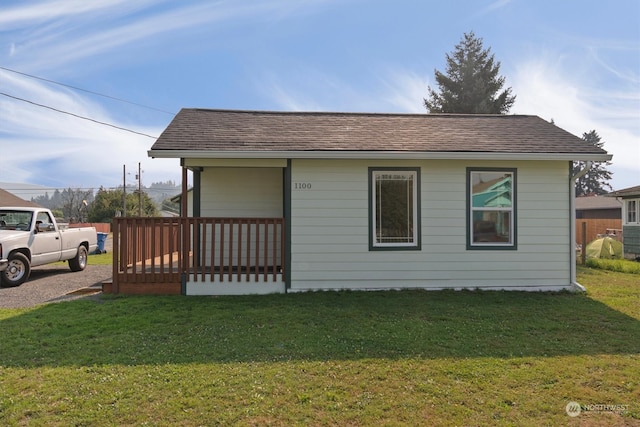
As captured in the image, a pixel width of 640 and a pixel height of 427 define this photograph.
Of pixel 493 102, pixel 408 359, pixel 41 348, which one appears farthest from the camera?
pixel 493 102

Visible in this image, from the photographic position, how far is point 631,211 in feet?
48.5

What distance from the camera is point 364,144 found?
23.9 feet

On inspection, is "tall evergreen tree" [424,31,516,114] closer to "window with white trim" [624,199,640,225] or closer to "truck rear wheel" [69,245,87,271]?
"window with white trim" [624,199,640,225]

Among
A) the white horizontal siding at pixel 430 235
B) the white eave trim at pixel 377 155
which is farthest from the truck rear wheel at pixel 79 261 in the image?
the white horizontal siding at pixel 430 235

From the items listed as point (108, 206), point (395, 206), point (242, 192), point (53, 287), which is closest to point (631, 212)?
point (395, 206)

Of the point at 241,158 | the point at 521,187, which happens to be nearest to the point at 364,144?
the point at 241,158

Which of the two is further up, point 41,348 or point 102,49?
point 102,49

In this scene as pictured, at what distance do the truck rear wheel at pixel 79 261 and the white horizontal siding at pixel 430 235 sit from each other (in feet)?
22.6

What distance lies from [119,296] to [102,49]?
10177 mm

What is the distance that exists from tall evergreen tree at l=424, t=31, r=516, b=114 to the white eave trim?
21.8 m

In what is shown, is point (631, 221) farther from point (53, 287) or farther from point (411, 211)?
point (53, 287)

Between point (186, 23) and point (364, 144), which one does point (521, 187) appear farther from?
point (186, 23)

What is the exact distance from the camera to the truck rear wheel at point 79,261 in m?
10.5

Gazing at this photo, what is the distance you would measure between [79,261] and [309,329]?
28.0ft
